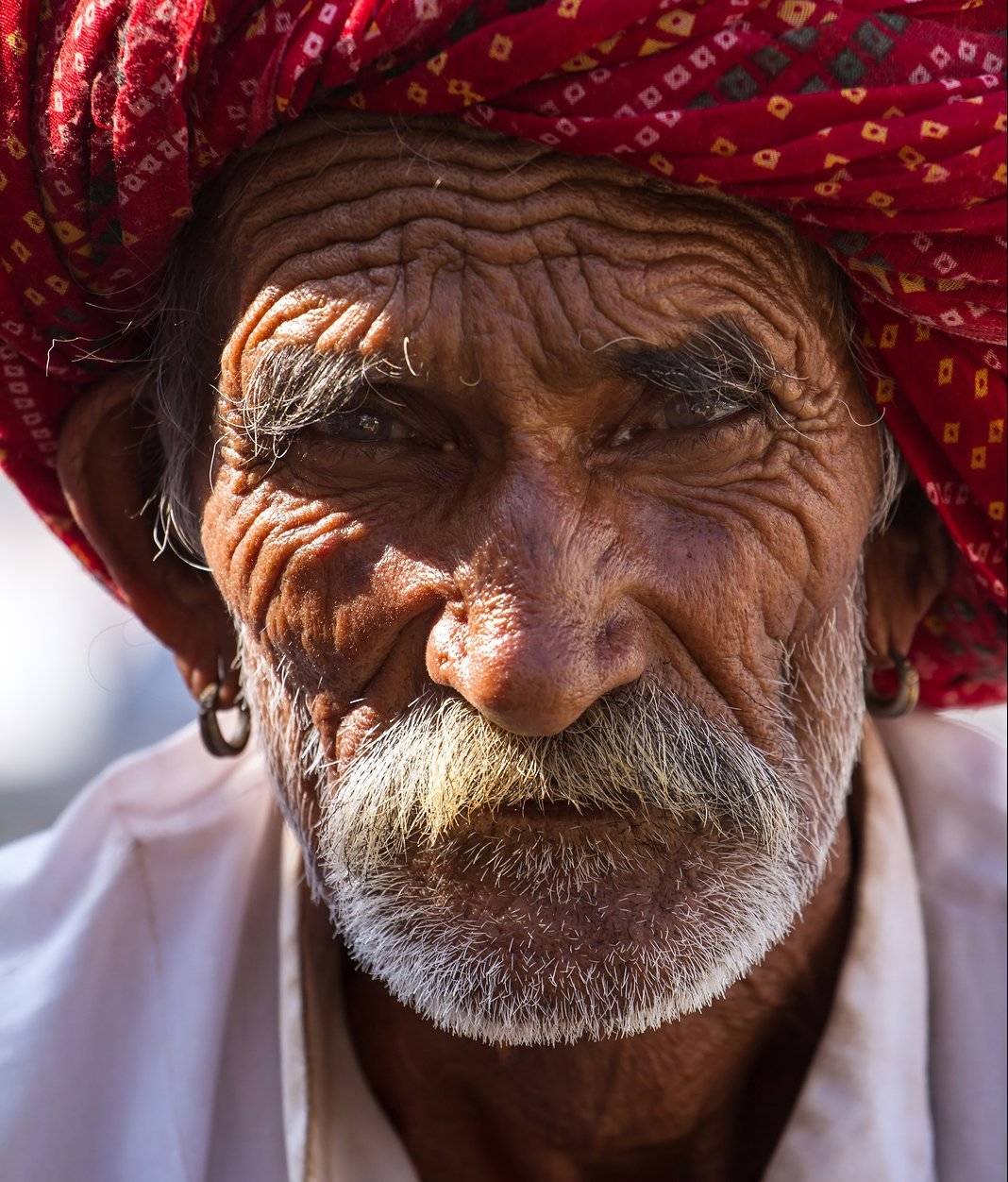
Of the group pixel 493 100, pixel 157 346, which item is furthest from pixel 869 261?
pixel 157 346

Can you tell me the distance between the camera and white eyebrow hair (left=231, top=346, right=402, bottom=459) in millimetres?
1893

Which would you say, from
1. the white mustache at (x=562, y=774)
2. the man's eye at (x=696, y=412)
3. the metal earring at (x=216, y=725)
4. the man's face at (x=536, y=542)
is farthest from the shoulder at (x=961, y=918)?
the metal earring at (x=216, y=725)

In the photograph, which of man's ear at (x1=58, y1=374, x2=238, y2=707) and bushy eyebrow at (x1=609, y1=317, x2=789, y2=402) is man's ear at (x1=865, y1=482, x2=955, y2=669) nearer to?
bushy eyebrow at (x1=609, y1=317, x2=789, y2=402)

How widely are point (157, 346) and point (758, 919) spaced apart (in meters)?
1.28

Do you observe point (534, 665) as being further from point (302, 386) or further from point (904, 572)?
point (904, 572)

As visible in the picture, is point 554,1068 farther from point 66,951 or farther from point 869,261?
point 869,261

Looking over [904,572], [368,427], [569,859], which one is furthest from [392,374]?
[904,572]

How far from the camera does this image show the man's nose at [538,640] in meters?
1.72

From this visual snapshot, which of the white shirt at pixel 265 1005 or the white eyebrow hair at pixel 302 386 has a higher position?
the white eyebrow hair at pixel 302 386

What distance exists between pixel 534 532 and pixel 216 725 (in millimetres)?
924

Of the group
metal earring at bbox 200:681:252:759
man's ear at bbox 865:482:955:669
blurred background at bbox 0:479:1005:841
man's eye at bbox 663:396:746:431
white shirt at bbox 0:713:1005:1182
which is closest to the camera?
man's eye at bbox 663:396:746:431

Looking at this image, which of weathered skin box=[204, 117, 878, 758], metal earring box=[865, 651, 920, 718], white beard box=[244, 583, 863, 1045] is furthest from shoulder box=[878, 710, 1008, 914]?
weathered skin box=[204, 117, 878, 758]

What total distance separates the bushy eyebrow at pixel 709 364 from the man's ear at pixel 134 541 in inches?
35.8

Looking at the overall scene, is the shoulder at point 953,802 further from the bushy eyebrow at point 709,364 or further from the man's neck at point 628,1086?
the bushy eyebrow at point 709,364
